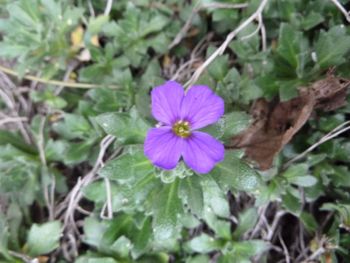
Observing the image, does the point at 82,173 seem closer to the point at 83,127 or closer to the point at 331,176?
the point at 83,127

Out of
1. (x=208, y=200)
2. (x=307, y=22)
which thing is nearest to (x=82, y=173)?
(x=208, y=200)

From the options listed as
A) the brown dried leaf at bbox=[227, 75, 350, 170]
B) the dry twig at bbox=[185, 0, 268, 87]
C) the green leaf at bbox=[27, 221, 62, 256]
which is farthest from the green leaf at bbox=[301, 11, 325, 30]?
the green leaf at bbox=[27, 221, 62, 256]

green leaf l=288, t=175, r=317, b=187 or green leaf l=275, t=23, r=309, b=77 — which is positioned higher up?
green leaf l=275, t=23, r=309, b=77

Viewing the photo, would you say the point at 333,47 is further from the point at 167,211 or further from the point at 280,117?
the point at 167,211

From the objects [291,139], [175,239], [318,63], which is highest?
[318,63]

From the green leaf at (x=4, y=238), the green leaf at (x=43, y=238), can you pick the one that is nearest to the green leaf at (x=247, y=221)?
the green leaf at (x=43, y=238)

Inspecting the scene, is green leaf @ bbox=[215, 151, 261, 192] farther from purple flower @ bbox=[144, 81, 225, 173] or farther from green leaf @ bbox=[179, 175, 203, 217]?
purple flower @ bbox=[144, 81, 225, 173]
